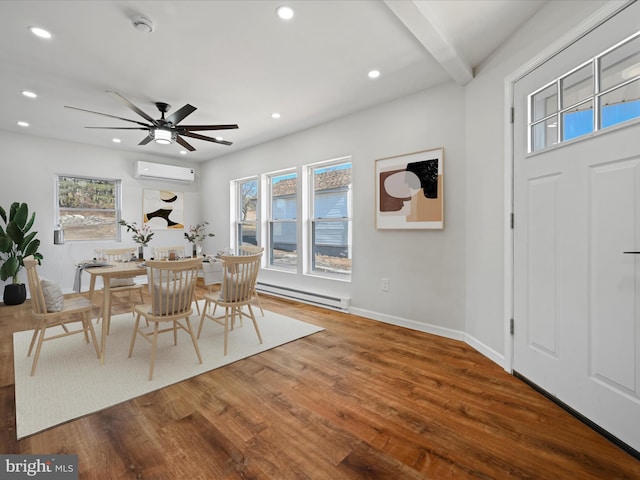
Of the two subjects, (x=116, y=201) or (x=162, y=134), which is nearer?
(x=162, y=134)

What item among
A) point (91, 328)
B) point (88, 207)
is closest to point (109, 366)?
point (91, 328)

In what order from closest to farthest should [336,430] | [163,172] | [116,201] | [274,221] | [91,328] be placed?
1. [336,430]
2. [91,328]
3. [274,221]
4. [116,201]
5. [163,172]

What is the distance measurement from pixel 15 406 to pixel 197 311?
6.90 ft

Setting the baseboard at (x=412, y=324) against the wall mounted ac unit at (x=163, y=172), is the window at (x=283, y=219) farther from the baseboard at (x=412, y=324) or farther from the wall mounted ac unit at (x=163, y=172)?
the wall mounted ac unit at (x=163, y=172)

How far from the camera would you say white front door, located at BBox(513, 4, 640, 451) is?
1.57 m

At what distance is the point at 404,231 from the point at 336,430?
237cm

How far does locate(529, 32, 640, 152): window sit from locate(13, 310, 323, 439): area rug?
2.81m

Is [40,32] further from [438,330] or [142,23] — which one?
[438,330]

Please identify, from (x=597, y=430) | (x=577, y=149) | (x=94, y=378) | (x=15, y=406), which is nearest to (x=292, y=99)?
(x=577, y=149)

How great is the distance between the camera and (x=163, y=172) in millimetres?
6254

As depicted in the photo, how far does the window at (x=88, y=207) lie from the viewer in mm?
5422

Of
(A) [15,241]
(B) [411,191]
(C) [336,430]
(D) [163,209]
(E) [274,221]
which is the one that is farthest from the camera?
(D) [163,209]

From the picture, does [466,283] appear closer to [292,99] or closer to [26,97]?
[292,99]

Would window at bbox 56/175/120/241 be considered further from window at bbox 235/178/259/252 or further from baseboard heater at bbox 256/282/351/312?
baseboard heater at bbox 256/282/351/312
